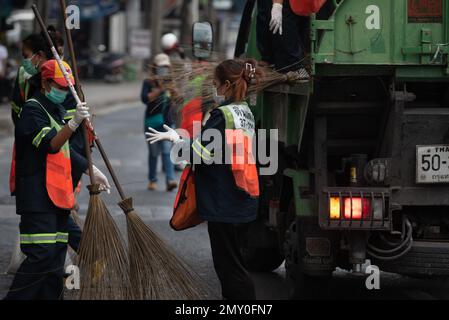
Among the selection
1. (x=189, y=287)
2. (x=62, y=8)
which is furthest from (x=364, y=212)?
(x=62, y=8)

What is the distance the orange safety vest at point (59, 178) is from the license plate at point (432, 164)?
2.10 metres

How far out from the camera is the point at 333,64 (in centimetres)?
688

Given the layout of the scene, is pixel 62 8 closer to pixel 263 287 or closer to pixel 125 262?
pixel 125 262

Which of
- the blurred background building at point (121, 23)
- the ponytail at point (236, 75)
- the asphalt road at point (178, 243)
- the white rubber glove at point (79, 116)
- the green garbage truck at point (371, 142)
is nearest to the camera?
the white rubber glove at point (79, 116)

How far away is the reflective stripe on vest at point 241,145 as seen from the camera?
682cm

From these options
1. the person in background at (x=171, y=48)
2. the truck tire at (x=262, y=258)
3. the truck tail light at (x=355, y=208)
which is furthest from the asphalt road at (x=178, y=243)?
the person in background at (x=171, y=48)

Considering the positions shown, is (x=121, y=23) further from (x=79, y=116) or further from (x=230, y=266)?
(x=79, y=116)

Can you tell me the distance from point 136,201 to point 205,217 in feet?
22.3

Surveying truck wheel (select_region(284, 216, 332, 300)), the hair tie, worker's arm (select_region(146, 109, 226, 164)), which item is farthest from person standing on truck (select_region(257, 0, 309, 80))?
truck wheel (select_region(284, 216, 332, 300))

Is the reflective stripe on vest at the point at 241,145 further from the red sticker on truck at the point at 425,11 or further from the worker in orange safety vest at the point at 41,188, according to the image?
the red sticker on truck at the point at 425,11

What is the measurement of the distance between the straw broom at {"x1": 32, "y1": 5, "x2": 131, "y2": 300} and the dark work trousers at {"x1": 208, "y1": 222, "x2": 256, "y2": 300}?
22.8 inches

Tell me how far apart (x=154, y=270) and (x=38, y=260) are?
2.23 feet

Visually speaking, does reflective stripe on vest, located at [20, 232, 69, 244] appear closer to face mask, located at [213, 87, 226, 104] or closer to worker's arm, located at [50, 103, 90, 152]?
worker's arm, located at [50, 103, 90, 152]

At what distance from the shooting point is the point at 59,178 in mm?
6922
